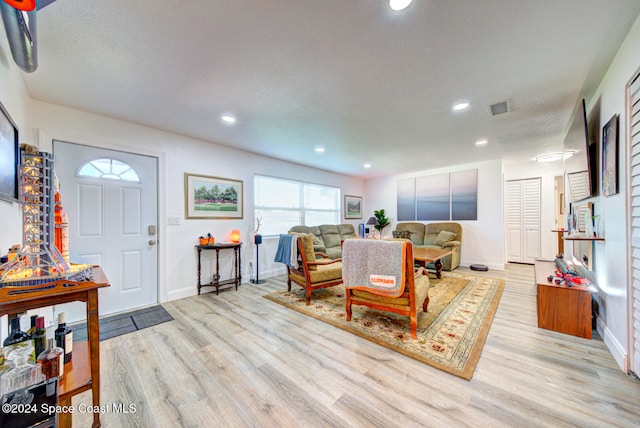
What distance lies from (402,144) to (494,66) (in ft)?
6.70

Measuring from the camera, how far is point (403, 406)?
146 cm

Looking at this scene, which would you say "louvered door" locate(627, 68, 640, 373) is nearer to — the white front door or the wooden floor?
the wooden floor

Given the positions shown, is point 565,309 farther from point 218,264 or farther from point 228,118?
point 218,264

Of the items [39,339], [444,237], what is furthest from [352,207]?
[39,339]

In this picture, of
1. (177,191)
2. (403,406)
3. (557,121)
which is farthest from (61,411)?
(557,121)

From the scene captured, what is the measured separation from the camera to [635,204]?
1551mm

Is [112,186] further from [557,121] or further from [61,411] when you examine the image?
[557,121]

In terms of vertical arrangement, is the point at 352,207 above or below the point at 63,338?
above

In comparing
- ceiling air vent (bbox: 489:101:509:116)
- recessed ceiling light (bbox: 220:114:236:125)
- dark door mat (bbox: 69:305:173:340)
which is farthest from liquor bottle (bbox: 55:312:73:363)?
ceiling air vent (bbox: 489:101:509:116)

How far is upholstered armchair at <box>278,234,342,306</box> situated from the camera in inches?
124

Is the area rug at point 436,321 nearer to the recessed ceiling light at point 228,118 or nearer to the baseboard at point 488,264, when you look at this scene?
the baseboard at point 488,264

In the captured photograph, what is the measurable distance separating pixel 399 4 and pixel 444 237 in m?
4.80

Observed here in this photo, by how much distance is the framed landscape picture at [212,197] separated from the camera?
11.9 ft

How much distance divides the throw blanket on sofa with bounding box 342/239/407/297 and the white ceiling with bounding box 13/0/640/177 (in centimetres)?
149
